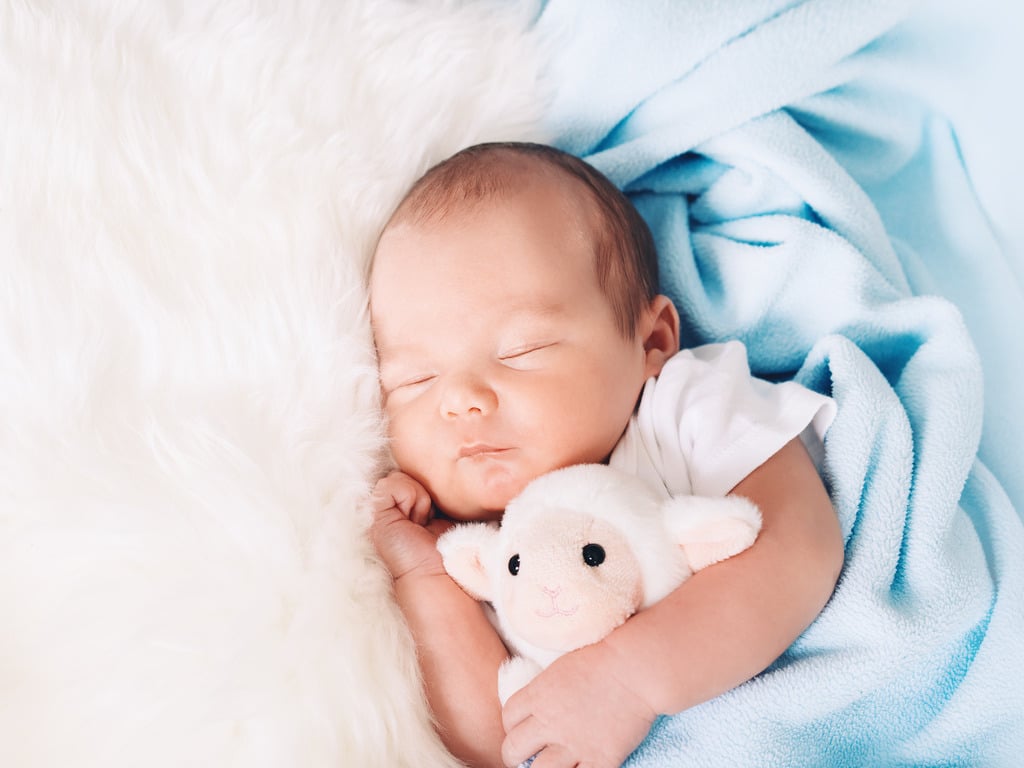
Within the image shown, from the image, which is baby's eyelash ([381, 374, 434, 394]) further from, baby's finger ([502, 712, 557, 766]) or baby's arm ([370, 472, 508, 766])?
baby's finger ([502, 712, 557, 766])

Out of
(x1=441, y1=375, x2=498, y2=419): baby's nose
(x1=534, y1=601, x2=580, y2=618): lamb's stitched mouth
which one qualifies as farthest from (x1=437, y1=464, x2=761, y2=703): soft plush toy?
(x1=441, y1=375, x2=498, y2=419): baby's nose

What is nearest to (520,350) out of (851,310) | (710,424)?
(710,424)

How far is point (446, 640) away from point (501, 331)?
13.2 inches

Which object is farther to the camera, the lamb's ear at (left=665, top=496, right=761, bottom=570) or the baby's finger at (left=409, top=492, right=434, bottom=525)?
the baby's finger at (left=409, top=492, right=434, bottom=525)

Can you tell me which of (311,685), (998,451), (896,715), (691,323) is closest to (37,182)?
(311,685)

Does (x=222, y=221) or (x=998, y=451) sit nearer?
(x=222, y=221)

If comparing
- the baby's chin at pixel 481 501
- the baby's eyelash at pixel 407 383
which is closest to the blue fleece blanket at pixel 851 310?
the baby's chin at pixel 481 501

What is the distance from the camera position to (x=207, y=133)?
3.55 ft

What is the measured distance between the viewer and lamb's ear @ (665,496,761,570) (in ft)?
2.72

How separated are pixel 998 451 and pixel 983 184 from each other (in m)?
0.43

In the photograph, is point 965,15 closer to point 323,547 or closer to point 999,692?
point 999,692

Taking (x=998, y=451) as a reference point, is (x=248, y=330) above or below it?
above

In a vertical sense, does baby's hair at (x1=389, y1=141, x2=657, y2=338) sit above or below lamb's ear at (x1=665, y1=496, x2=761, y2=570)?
above

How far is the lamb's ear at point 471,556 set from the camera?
92 centimetres
